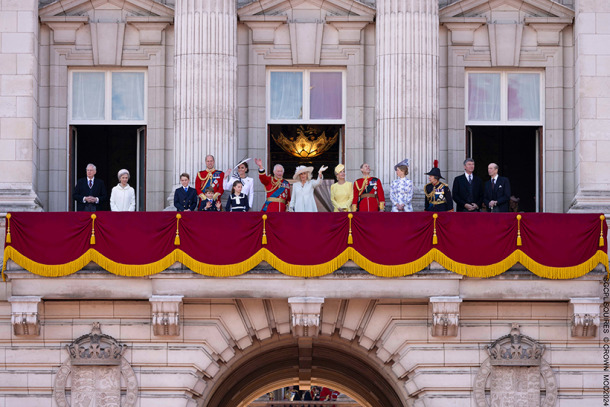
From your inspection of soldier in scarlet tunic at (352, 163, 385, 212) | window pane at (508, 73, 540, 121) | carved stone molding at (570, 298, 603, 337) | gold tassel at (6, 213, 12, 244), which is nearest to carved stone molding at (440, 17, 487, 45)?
window pane at (508, 73, 540, 121)

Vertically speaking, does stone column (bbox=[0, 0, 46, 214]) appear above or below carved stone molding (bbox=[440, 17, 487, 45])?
below

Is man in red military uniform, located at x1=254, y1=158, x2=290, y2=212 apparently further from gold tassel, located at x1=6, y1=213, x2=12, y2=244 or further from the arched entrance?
gold tassel, located at x1=6, y1=213, x2=12, y2=244

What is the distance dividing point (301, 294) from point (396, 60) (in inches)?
310

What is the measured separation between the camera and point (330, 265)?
1677 inches

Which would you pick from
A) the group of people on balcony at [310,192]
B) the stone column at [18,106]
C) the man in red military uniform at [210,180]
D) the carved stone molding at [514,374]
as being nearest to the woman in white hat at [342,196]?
the group of people on balcony at [310,192]

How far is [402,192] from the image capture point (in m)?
44.6

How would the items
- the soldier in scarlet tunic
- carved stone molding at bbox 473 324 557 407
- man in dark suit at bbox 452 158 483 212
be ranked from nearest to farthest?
carved stone molding at bbox 473 324 557 407 → the soldier in scarlet tunic → man in dark suit at bbox 452 158 483 212

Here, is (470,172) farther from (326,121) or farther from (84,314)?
(84,314)

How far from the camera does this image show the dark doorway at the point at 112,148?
159ft

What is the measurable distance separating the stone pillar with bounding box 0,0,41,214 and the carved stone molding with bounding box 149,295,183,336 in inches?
203

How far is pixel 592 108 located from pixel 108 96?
13810 millimetres

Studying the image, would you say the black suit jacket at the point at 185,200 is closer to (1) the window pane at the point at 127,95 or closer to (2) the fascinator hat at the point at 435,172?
(1) the window pane at the point at 127,95

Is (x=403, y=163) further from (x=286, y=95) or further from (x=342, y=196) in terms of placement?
(x=286, y=95)

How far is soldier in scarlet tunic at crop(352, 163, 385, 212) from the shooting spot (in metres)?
44.3
